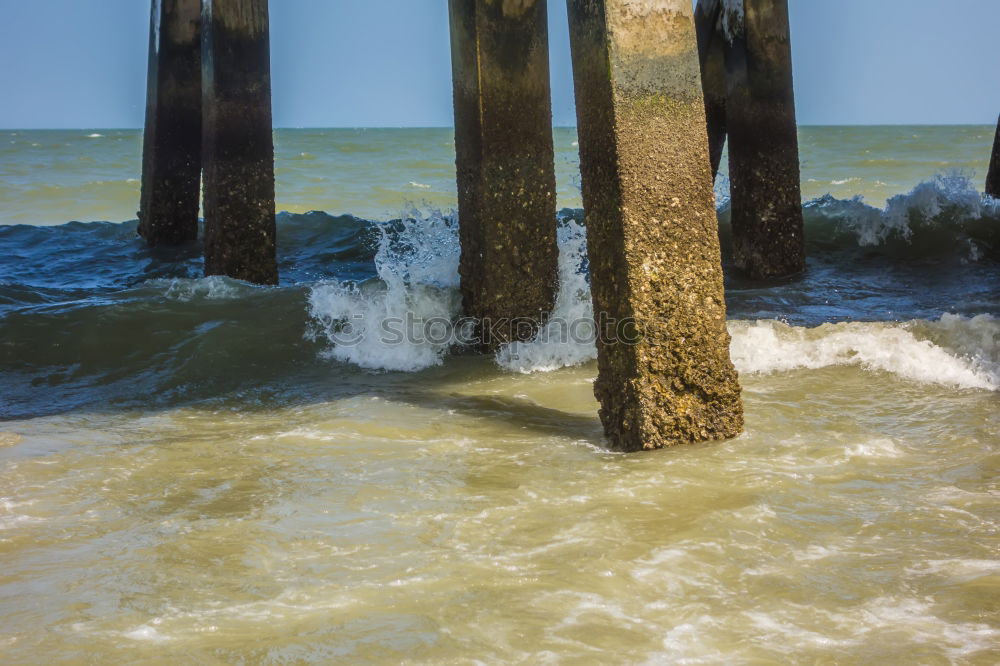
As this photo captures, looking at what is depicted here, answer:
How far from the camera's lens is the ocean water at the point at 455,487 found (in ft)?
8.79

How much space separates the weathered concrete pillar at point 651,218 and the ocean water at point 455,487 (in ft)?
0.76

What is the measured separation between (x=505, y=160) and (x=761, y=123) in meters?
2.89

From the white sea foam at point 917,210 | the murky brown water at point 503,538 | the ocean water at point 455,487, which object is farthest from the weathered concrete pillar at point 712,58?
the murky brown water at point 503,538

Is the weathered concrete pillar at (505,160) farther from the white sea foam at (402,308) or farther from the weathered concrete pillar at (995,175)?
the weathered concrete pillar at (995,175)

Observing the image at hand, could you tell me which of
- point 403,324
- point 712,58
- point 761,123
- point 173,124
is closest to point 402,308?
point 403,324

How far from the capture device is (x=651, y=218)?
3.92 m

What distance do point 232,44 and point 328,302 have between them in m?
1.91

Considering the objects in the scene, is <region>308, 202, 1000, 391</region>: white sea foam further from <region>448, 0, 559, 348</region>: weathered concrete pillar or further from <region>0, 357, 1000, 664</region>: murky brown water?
<region>0, 357, 1000, 664</region>: murky brown water

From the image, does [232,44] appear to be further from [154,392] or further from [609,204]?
[609,204]

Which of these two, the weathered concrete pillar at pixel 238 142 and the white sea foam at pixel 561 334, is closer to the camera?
the white sea foam at pixel 561 334

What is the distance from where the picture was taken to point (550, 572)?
9.86ft

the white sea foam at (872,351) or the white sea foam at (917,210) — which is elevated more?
the white sea foam at (917,210)

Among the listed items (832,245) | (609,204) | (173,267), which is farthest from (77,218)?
(609,204)

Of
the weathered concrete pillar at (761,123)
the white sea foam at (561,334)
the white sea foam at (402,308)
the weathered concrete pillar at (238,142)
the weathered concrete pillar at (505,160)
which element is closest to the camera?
the white sea foam at (561,334)
